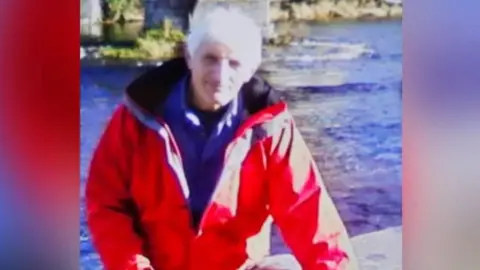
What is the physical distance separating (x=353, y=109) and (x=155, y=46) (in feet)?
0.90

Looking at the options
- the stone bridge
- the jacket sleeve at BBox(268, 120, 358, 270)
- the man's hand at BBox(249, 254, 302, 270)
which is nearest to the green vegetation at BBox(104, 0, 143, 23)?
the stone bridge

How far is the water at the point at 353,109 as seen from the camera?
3.22ft

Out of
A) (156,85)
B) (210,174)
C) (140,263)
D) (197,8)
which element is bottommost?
(140,263)

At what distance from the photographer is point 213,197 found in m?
0.98

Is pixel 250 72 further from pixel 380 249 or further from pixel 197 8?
pixel 380 249

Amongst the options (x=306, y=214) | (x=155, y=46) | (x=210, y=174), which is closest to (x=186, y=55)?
(x=155, y=46)

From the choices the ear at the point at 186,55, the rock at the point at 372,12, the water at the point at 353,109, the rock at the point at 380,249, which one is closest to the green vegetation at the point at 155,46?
the ear at the point at 186,55

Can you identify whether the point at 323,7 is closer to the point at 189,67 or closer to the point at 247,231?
the point at 189,67

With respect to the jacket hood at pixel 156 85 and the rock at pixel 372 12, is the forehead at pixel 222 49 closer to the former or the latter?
the jacket hood at pixel 156 85

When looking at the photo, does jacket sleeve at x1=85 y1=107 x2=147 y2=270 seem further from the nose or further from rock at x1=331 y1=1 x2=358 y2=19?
rock at x1=331 y1=1 x2=358 y2=19

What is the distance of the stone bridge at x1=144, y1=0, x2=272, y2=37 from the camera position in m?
0.99

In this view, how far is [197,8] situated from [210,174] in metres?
0.22

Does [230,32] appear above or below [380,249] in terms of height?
above
